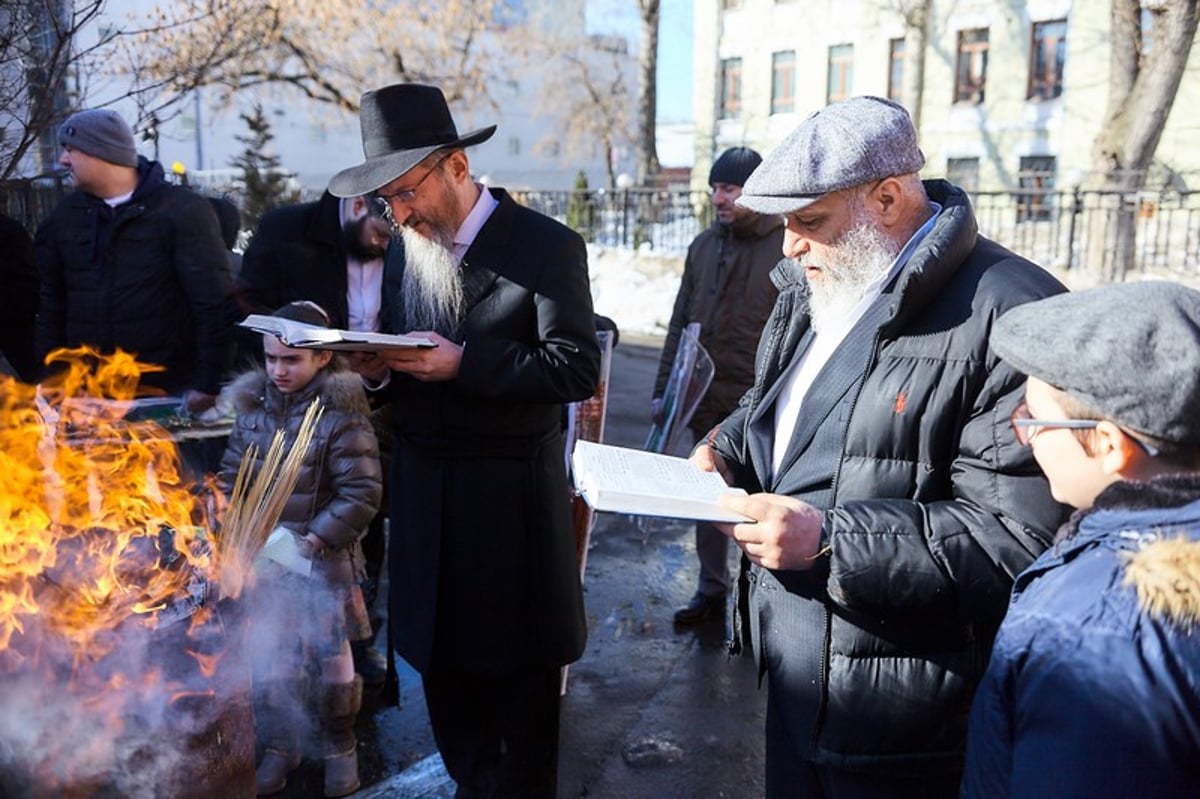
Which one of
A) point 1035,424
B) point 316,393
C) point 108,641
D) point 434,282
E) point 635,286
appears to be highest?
point 434,282

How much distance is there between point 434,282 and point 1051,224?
15.7 metres

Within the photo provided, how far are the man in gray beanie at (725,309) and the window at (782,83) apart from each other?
31342 millimetres

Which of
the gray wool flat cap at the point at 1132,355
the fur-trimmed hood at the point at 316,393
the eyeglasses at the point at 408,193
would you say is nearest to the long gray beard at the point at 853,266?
the gray wool flat cap at the point at 1132,355

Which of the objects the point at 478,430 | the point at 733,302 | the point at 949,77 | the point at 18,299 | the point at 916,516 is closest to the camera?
the point at 916,516

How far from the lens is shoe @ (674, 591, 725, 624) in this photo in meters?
5.21

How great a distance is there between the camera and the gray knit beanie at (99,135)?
168 inches

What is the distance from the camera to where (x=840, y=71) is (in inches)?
1320

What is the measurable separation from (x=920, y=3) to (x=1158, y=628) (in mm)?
26384

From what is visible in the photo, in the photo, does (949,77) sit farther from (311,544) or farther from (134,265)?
(311,544)

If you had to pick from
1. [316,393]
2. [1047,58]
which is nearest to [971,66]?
[1047,58]

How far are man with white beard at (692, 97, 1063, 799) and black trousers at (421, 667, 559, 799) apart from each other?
1081 millimetres

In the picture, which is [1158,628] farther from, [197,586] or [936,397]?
[197,586]

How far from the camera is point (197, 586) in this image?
2.40m

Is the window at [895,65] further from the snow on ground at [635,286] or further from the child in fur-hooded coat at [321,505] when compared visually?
the child in fur-hooded coat at [321,505]
